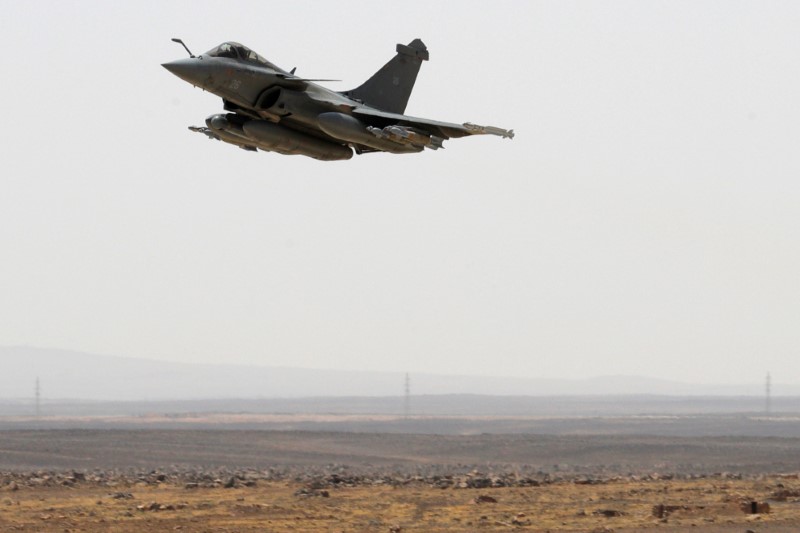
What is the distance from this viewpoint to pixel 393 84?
33000 mm

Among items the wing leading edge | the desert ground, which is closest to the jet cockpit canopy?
the wing leading edge

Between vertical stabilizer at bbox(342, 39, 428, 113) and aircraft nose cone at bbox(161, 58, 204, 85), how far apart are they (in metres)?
6.01

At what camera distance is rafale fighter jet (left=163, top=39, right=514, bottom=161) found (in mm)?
27609

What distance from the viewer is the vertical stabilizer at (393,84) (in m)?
32.7

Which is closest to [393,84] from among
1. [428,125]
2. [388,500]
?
[428,125]

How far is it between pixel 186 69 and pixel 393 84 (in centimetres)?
781

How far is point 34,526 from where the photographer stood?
26109mm

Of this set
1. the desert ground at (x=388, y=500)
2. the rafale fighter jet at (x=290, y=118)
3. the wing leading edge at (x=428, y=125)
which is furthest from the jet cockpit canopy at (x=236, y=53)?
the desert ground at (x=388, y=500)

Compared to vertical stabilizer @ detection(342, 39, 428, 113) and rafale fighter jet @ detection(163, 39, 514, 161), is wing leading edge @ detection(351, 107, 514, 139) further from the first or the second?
vertical stabilizer @ detection(342, 39, 428, 113)

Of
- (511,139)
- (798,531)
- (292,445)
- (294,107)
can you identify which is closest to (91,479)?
(294,107)

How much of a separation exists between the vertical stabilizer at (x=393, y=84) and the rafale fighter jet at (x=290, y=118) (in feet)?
9.57

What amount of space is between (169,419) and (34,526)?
110685mm

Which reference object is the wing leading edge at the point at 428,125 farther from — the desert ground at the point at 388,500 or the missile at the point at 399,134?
the desert ground at the point at 388,500

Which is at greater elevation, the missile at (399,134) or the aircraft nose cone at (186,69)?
the aircraft nose cone at (186,69)
